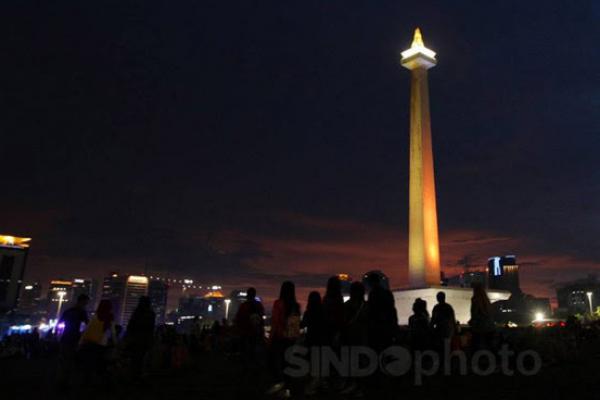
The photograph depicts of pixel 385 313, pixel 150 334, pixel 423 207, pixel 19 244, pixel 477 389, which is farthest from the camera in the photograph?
pixel 19 244

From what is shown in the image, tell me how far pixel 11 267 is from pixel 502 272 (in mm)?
140983

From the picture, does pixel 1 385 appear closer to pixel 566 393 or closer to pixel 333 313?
pixel 333 313

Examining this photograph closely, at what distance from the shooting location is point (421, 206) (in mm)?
37375

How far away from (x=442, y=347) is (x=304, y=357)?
400 cm

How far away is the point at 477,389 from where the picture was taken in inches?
345

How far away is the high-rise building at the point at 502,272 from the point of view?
512 ft

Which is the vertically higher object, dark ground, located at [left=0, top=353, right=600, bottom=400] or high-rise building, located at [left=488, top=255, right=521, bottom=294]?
high-rise building, located at [left=488, top=255, right=521, bottom=294]

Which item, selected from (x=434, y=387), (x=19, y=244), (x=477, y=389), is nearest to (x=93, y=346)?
(x=434, y=387)

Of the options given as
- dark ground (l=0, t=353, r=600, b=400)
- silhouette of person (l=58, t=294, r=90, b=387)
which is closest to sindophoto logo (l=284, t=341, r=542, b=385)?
dark ground (l=0, t=353, r=600, b=400)

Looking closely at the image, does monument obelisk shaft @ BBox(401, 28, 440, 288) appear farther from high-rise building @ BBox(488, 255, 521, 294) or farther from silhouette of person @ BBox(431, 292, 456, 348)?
high-rise building @ BBox(488, 255, 521, 294)

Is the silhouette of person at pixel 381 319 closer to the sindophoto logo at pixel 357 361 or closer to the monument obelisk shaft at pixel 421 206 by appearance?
the sindophoto logo at pixel 357 361

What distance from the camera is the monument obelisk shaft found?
1455 inches

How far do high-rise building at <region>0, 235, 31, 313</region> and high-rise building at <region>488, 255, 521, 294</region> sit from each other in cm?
12803

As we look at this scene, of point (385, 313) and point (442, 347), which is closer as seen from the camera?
point (385, 313)
